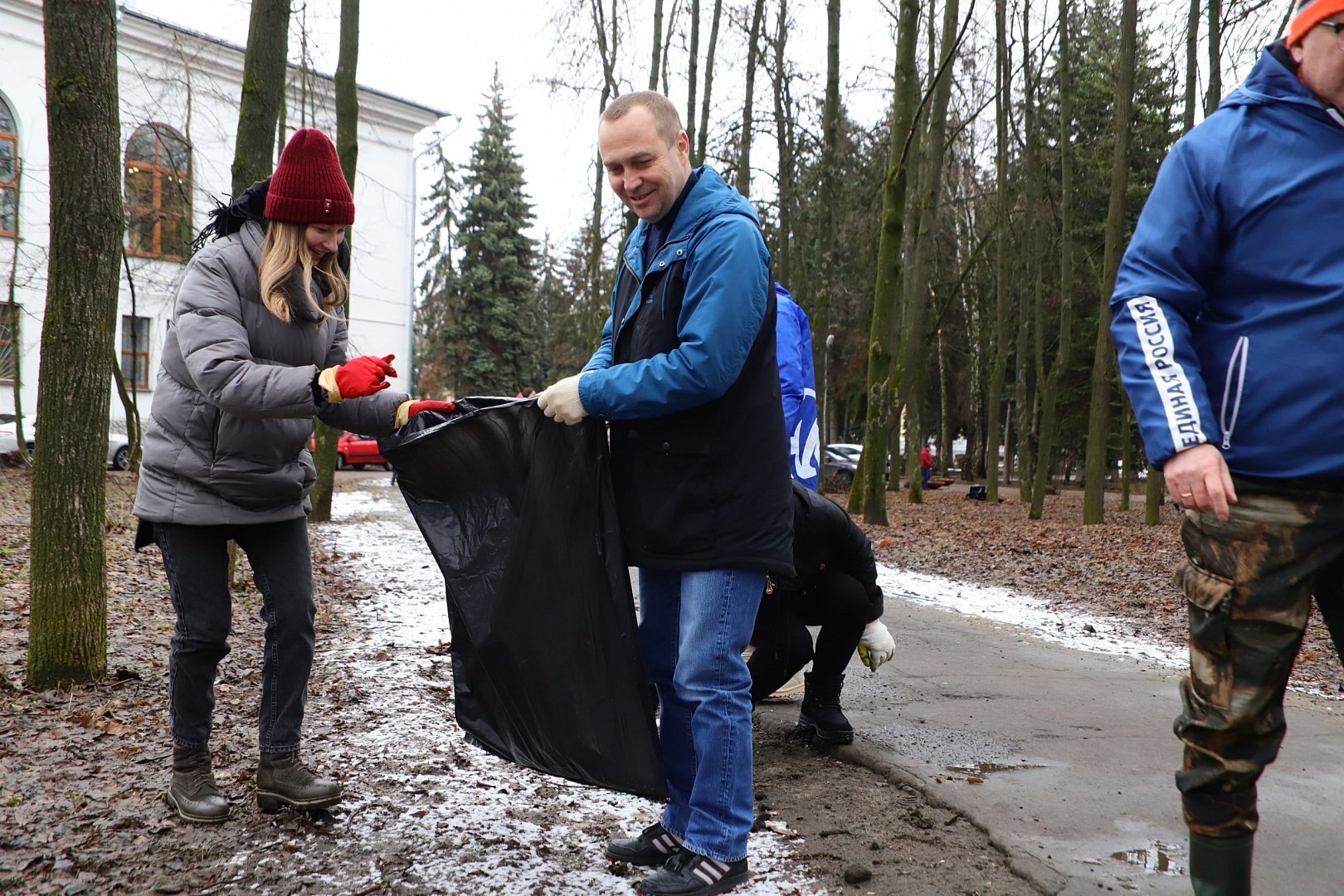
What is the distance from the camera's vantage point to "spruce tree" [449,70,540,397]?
48625 mm

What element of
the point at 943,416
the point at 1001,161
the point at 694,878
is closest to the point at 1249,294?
the point at 694,878

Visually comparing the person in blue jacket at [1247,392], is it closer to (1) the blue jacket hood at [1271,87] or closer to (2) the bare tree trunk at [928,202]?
(1) the blue jacket hood at [1271,87]

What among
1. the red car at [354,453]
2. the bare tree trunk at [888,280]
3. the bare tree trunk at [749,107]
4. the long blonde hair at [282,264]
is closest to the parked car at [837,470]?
the bare tree trunk at [749,107]

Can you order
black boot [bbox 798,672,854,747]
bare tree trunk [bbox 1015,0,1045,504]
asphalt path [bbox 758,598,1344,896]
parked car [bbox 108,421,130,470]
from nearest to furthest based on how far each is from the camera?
asphalt path [bbox 758,598,1344,896] → black boot [bbox 798,672,854,747] → bare tree trunk [bbox 1015,0,1045,504] → parked car [bbox 108,421,130,470]

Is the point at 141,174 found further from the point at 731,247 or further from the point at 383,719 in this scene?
the point at 731,247

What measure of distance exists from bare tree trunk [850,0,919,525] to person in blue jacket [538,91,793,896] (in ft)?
38.8

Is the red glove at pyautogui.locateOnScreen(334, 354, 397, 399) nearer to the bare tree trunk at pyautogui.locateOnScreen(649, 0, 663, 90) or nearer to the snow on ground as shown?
the snow on ground

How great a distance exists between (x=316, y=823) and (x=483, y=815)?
1.65ft

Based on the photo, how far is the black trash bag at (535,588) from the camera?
2936 mm

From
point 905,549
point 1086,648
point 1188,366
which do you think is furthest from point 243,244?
point 905,549

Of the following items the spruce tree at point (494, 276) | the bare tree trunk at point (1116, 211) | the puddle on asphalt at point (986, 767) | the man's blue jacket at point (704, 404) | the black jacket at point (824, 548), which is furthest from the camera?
the spruce tree at point (494, 276)

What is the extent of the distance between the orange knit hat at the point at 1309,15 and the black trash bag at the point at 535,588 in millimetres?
1887

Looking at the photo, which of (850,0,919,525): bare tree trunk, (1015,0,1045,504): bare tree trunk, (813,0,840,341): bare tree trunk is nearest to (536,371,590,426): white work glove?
(850,0,919,525): bare tree trunk

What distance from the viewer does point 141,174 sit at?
61.0 feet
